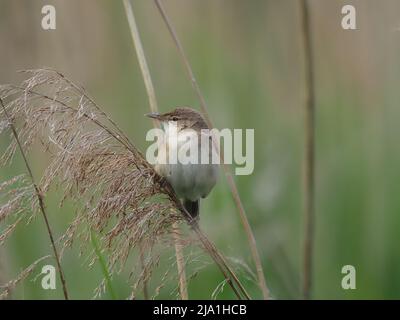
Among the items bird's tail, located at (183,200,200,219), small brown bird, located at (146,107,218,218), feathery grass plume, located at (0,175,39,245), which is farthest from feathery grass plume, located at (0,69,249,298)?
bird's tail, located at (183,200,200,219)

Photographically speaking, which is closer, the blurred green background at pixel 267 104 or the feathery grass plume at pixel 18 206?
the feathery grass plume at pixel 18 206

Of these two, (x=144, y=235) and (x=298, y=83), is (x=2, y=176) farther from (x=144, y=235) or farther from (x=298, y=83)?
(x=298, y=83)

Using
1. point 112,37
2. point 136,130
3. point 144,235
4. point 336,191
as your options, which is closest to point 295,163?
point 336,191

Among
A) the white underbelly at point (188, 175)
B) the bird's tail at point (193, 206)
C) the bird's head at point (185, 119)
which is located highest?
the bird's head at point (185, 119)

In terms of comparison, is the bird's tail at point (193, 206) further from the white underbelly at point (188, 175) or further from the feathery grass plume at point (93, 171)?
the feathery grass plume at point (93, 171)

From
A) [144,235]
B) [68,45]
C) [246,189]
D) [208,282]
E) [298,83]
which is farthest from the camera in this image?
[298,83]

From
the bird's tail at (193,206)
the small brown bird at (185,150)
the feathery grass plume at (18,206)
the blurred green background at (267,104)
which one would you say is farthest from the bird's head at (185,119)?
the feathery grass plume at (18,206)
